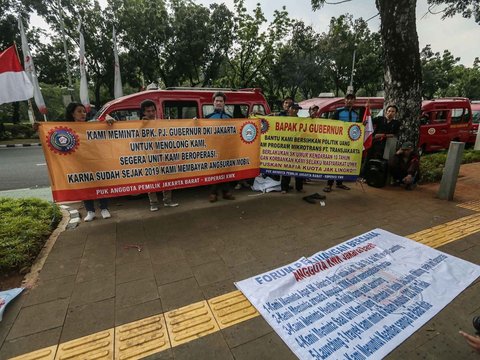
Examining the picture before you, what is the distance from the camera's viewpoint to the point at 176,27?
17641mm

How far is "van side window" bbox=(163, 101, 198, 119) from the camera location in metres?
5.99

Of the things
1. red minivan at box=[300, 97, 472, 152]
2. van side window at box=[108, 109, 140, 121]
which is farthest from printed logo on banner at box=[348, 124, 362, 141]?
red minivan at box=[300, 97, 472, 152]

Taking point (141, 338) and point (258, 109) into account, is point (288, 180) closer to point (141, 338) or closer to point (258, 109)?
point (258, 109)

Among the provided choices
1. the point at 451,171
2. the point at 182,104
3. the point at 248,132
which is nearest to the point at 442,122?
the point at 451,171

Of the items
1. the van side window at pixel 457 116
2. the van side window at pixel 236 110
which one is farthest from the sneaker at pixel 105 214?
the van side window at pixel 457 116

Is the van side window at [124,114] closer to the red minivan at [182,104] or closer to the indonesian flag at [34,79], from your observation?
the red minivan at [182,104]

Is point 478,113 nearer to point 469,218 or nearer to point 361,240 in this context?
point 469,218

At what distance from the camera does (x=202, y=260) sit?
10.6 feet

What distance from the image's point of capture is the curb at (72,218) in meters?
4.21

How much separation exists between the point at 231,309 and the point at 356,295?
1.19 meters

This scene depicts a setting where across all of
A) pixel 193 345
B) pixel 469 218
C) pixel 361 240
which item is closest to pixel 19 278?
pixel 193 345

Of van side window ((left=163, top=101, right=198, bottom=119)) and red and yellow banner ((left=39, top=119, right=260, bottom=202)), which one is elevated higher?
van side window ((left=163, top=101, right=198, bottom=119))

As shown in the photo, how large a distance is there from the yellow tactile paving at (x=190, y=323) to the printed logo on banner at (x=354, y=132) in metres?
4.27

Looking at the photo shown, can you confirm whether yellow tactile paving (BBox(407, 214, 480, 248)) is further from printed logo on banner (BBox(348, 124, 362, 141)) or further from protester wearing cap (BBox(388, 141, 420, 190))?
printed logo on banner (BBox(348, 124, 362, 141))
